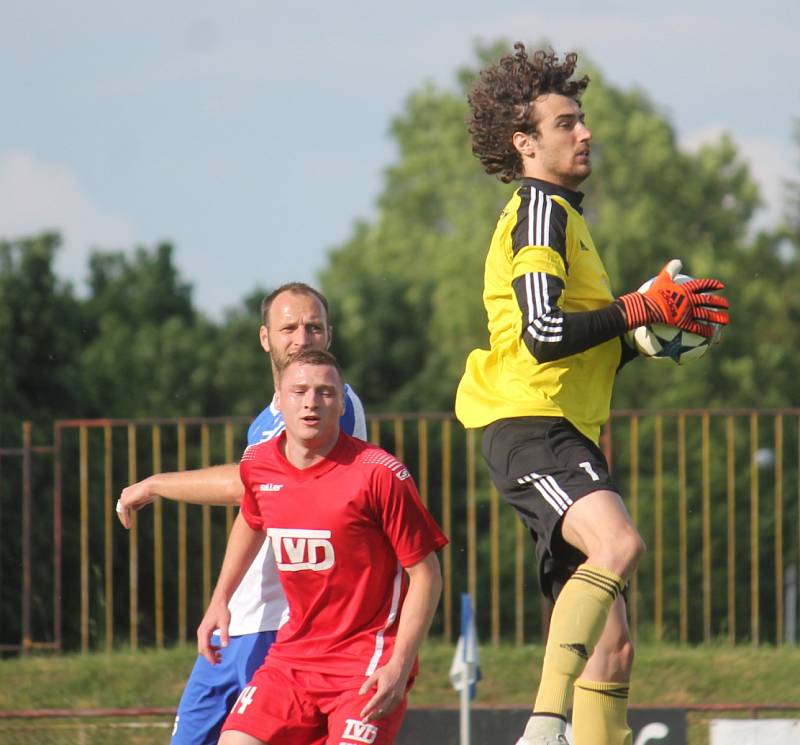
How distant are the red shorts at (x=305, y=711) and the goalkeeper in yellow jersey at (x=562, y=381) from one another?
19.3 inches

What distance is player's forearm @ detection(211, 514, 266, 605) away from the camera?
193 inches

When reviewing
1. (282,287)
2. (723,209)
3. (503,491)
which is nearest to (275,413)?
(282,287)

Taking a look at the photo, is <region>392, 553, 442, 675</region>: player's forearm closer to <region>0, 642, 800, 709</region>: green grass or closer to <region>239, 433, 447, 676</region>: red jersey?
<region>239, 433, 447, 676</region>: red jersey

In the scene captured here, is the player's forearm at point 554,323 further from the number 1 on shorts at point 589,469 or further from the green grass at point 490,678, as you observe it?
the green grass at point 490,678

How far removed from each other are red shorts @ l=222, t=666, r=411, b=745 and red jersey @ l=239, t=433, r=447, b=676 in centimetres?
5

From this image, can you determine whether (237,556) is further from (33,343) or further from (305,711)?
(33,343)

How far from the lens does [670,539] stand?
2384 cm

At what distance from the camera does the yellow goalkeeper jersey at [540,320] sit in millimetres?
4613

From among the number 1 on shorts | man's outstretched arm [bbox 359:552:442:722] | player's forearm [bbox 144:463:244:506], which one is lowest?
man's outstretched arm [bbox 359:552:442:722]

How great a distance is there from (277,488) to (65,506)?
1322 centimetres

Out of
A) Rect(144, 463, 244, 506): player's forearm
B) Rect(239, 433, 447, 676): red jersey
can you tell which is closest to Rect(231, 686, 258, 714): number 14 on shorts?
Rect(239, 433, 447, 676): red jersey

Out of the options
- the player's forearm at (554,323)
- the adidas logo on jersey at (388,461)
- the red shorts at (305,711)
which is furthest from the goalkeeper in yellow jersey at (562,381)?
the red shorts at (305,711)

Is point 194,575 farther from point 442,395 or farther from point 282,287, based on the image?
point 442,395

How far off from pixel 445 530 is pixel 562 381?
726cm
